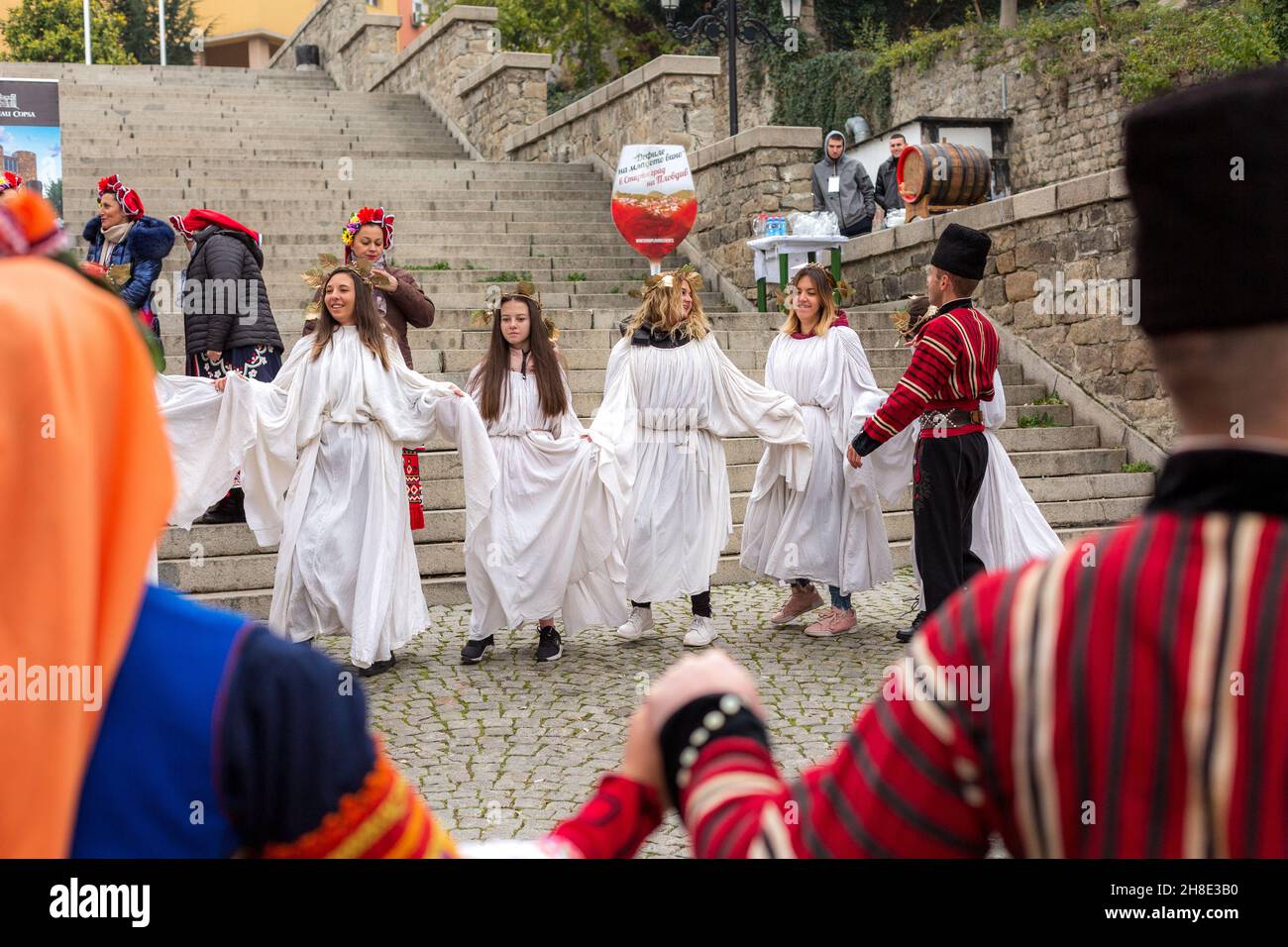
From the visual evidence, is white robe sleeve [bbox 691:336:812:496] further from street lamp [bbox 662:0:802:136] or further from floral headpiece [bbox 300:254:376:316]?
street lamp [bbox 662:0:802:136]

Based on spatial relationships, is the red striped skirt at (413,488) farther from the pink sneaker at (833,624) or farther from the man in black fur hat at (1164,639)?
the man in black fur hat at (1164,639)

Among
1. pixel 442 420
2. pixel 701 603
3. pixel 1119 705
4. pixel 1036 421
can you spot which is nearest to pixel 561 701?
pixel 701 603

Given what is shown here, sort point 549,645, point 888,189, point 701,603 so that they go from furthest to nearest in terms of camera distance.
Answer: point 888,189 < point 701,603 < point 549,645

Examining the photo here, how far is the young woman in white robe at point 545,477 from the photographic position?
779cm

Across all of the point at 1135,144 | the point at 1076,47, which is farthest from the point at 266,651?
the point at 1076,47

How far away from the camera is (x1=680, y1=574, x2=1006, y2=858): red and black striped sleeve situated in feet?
4.10

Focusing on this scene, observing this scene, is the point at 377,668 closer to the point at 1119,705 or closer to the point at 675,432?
the point at 675,432

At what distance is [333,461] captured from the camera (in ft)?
23.8

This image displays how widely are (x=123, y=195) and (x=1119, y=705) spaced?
9.18 meters

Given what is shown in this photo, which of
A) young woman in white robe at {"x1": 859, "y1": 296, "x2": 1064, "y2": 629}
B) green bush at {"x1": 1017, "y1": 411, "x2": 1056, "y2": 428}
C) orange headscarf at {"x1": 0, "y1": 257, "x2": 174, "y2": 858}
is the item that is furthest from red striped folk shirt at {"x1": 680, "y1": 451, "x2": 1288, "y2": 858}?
green bush at {"x1": 1017, "y1": 411, "x2": 1056, "y2": 428}
